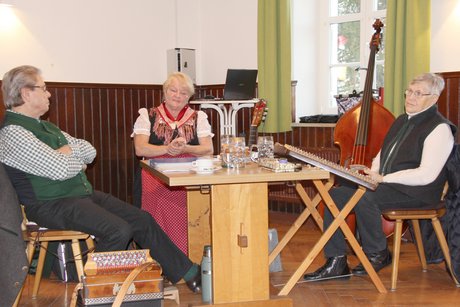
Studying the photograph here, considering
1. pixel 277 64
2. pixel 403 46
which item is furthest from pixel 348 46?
pixel 403 46

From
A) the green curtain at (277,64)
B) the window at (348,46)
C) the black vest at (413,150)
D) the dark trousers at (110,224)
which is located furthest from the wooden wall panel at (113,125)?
the dark trousers at (110,224)

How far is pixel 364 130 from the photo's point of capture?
381 cm

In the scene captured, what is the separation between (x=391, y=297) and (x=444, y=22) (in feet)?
7.38

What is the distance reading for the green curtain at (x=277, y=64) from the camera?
518 cm

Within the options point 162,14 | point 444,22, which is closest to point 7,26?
point 162,14

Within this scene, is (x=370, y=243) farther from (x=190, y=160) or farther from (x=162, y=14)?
(x=162, y=14)

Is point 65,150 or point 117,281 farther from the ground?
point 65,150

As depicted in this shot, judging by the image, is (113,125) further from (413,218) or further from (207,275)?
(413,218)

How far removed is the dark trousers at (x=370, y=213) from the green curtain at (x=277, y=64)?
1890 millimetres

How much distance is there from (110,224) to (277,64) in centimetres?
282

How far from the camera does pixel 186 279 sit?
125 inches

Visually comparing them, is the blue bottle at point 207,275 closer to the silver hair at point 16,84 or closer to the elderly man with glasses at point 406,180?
the elderly man with glasses at point 406,180

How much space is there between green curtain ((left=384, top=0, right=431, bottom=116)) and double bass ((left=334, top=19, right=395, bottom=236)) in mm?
415

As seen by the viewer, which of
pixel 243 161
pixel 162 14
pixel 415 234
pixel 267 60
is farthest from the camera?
pixel 162 14
